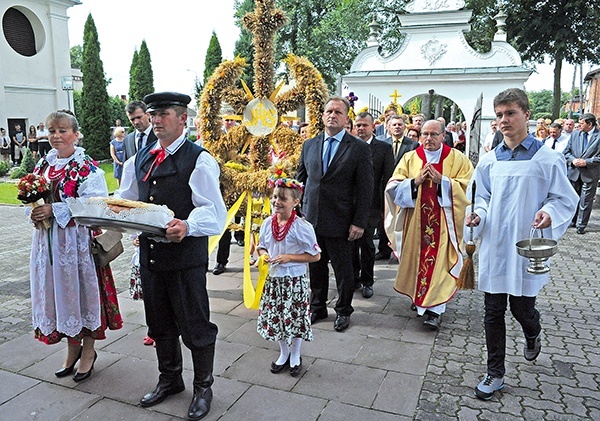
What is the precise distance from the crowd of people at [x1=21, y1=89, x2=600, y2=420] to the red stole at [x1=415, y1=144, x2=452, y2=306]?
0.5 inches

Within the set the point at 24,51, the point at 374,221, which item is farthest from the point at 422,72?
the point at 24,51

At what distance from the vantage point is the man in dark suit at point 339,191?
4.60m

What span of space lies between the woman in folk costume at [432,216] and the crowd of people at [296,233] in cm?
1

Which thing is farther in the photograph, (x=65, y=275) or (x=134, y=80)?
(x=134, y=80)

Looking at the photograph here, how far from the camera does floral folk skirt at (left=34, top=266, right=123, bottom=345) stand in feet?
12.1

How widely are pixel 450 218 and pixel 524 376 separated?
1.53m

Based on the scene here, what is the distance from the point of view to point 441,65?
1841 centimetres

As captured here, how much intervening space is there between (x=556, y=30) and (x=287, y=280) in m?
27.9

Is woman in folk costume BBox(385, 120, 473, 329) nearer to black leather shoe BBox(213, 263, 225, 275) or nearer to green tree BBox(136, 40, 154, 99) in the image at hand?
black leather shoe BBox(213, 263, 225, 275)

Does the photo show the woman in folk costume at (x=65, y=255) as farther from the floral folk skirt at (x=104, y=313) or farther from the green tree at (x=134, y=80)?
the green tree at (x=134, y=80)

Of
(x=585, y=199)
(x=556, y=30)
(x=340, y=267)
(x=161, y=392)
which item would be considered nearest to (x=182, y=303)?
(x=161, y=392)

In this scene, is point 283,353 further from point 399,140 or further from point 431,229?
point 399,140

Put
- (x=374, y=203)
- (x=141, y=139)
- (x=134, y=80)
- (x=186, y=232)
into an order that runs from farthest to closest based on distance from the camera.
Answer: (x=134, y=80) → (x=374, y=203) → (x=141, y=139) → (x=186, y=232)

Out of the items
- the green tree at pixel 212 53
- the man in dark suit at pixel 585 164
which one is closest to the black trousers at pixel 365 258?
the man in dark suit at pixel 585 164
